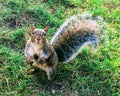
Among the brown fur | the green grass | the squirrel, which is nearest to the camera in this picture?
the brown fur

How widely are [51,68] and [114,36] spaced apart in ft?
3.94

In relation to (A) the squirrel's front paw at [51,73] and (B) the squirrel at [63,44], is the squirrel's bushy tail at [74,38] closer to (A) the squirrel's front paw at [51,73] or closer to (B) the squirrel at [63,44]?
(B) the squirrel at [63,44]

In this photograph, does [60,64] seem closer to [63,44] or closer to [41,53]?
[63,44]

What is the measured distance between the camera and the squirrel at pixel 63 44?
3.41 m

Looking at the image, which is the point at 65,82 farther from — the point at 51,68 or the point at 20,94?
the point at 20,94

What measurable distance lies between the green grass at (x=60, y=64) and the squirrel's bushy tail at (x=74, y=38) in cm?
25

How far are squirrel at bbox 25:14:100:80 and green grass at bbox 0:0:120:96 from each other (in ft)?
0.52

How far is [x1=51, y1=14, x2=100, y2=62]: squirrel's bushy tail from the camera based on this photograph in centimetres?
361

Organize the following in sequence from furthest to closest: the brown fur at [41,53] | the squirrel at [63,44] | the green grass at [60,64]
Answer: the green grass at [60,64]
the squirrel at [63,44]
the brown fur at [41,53]

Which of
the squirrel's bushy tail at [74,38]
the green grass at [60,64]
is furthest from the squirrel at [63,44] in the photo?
the green grass at [60,64]

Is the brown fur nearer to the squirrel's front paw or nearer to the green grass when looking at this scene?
the squirrel's front paw

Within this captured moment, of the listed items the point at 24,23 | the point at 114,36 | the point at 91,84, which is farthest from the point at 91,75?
the point at 24,23

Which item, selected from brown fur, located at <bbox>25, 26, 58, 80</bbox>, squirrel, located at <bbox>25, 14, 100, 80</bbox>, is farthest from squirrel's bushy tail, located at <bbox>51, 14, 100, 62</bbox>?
brown fur, located at <bbox>25, 26, 58, 80</bbox>

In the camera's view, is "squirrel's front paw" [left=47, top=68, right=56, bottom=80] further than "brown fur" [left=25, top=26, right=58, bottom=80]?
Yes
